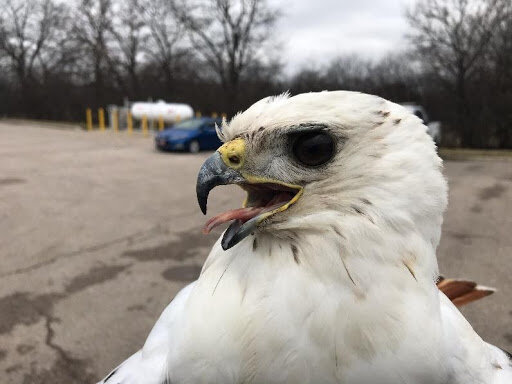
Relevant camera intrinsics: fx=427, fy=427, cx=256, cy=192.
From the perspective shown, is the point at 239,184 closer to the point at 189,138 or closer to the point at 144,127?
the point at 189,138

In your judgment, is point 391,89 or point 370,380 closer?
point 370,380

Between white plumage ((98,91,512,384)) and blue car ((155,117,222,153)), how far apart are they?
13116 mm

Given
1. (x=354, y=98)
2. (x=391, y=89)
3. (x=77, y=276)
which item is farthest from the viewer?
(x=391, y=89)

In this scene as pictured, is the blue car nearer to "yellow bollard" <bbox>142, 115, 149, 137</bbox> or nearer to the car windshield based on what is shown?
the car windshield

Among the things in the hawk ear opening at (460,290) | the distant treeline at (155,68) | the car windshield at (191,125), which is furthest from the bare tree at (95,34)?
the hawk ear opening at (460,290)

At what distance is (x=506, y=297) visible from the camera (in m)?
3.92

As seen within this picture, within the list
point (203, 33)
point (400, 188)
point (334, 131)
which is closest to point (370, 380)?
point (400, 188)

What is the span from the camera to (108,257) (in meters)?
4.92

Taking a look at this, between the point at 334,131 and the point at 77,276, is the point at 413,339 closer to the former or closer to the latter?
the point at 334,131

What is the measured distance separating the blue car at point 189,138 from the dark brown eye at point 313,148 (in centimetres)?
1310

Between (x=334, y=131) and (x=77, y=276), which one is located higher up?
(x=334, y=131)

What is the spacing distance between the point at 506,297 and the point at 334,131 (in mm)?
3519

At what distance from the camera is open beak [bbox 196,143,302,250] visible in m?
1.33

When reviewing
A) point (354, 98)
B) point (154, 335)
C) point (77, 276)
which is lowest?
point (77, 276)
